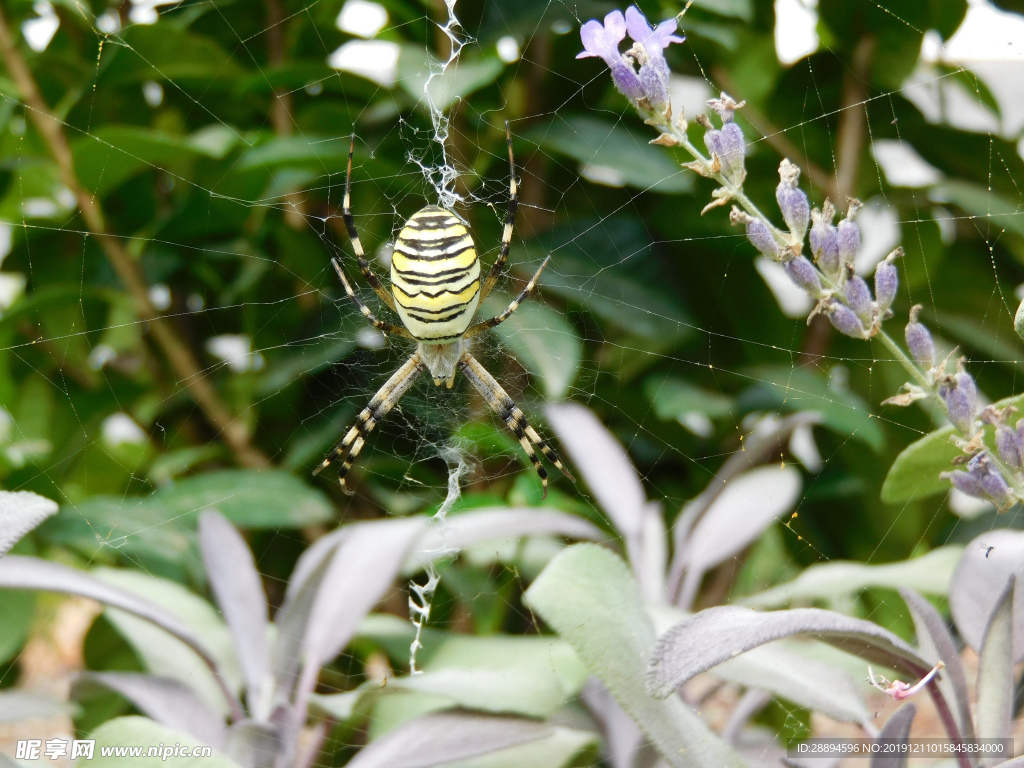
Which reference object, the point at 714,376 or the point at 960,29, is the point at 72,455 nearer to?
Result: the point at 714,376

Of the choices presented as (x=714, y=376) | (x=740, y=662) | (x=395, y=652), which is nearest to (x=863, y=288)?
(x=740, y=662)

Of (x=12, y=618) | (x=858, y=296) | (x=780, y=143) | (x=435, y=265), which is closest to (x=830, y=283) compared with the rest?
(x=858, y=296)

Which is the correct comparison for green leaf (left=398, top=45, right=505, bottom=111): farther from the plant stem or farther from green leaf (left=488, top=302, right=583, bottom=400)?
the plant stem

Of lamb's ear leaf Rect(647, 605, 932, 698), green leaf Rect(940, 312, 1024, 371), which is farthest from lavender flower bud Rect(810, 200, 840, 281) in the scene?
green leaf Rect(940, 312, 1024, 371)

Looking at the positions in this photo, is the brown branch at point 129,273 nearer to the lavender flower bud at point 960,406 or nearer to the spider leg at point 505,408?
the spider leg at point 505,408

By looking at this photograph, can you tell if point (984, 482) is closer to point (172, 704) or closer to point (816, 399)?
point (816, 399)

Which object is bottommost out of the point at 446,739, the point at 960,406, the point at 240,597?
the point at 446,739

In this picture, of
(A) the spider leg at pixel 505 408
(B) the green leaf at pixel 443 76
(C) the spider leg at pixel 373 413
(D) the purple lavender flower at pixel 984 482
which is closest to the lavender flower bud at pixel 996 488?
(D) the purple lavender flower at pixel 984 482
